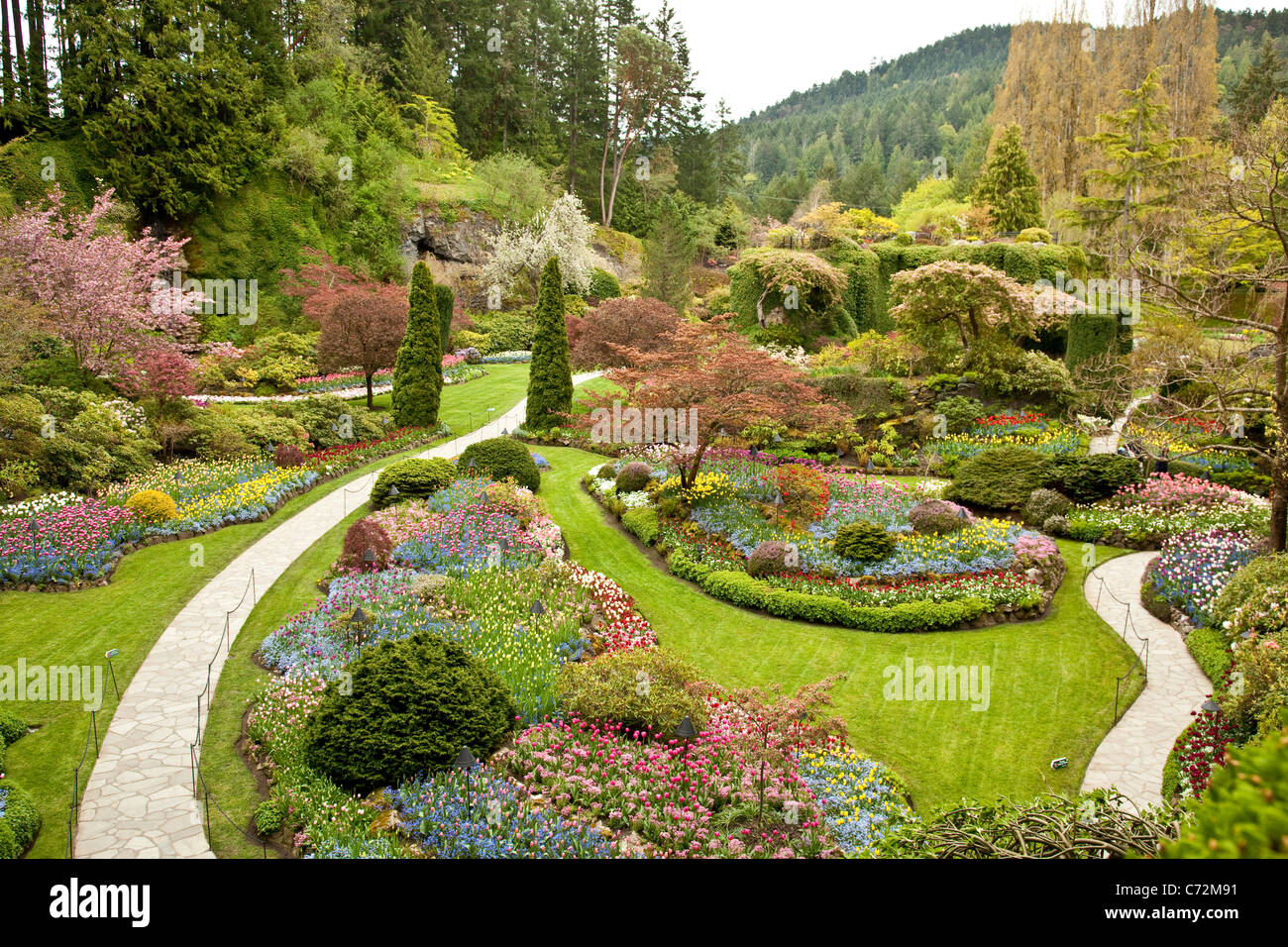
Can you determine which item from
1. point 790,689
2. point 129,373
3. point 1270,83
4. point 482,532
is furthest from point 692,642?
point 1270,83

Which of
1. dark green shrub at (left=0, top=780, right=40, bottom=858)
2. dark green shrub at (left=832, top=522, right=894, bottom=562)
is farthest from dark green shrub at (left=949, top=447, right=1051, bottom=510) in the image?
dark green shrub at (left=0, top=780, right=40, bottom=858)

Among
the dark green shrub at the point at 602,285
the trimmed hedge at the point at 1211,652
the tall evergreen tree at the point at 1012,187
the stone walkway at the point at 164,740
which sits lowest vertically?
the stone walkway at the point at 164,740

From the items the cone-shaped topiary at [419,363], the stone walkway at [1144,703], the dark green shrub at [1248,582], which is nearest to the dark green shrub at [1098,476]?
the stone walkway at [1144,703]

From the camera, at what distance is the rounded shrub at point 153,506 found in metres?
13.3

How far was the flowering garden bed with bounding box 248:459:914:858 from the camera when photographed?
6.36m

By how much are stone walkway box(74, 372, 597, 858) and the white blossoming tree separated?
85.1 ft

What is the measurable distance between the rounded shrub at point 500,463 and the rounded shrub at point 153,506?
17.0ft

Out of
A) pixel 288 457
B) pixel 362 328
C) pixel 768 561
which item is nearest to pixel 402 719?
pixel 768 561

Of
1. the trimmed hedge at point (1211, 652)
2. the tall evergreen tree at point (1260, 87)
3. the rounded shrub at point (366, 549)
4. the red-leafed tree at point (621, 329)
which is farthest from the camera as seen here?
the tall evergreen tree at point (1260, 87)

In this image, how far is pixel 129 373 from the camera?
17672 mm

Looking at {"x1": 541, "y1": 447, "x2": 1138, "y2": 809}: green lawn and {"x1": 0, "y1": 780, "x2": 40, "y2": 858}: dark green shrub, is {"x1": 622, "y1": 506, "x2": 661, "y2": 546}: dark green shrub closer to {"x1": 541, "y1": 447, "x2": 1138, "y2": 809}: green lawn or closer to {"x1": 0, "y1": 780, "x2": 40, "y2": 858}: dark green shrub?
{"x1": 541, "y1": 447, "x2": 1138, "y2": 809}: green lawn

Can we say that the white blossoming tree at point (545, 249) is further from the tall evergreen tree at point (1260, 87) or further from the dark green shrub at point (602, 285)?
the tall evergreen tree at point (1260, 87)

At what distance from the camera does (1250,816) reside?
6.71 feet

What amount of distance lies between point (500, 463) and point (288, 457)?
4865mm
